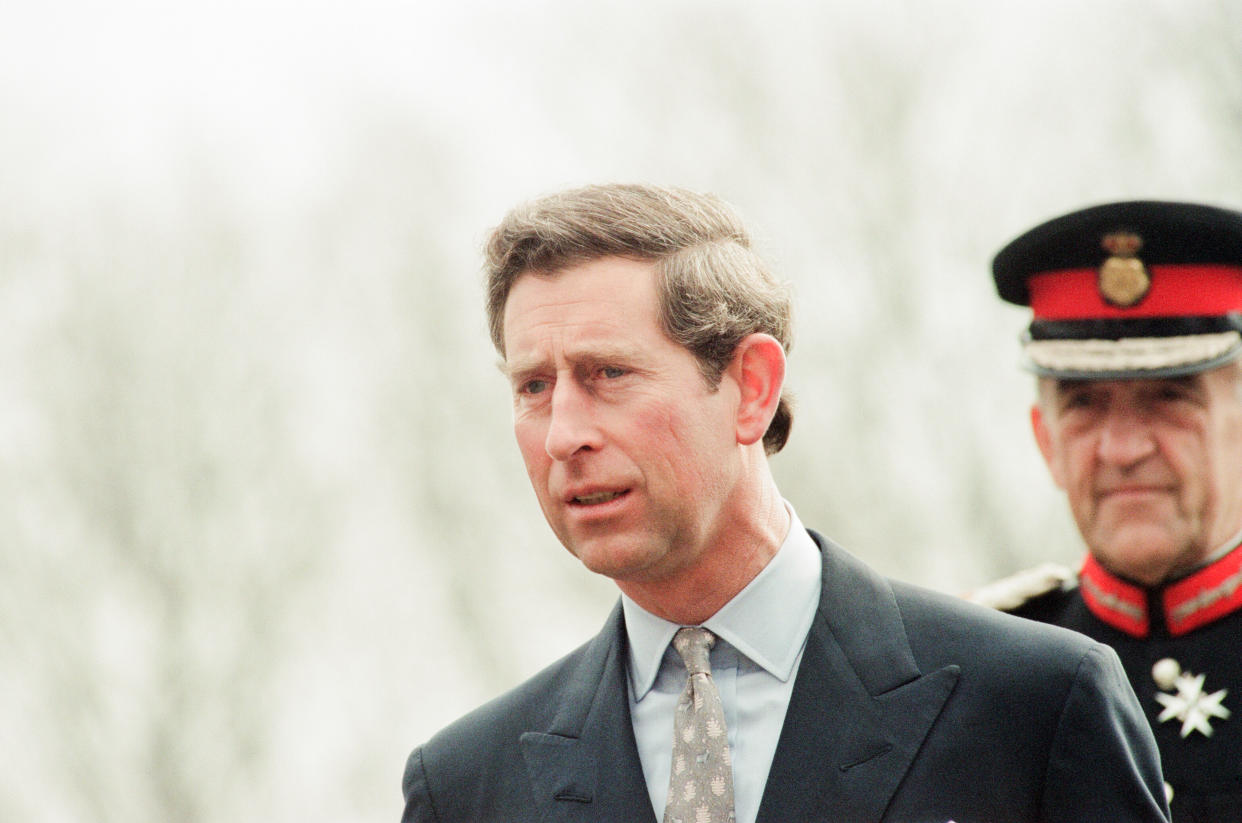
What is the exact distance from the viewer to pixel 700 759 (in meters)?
3.09

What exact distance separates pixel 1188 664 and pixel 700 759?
6.09 ft

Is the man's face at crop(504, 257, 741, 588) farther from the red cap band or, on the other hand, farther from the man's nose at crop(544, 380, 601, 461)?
the red cap band

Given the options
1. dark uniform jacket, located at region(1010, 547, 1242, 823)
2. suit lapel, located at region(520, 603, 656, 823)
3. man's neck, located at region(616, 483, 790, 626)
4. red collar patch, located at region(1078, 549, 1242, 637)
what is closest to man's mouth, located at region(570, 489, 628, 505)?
man's neck, located at region(616, 483, 790, 626)

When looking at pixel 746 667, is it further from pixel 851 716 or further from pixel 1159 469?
pixel 1159 469

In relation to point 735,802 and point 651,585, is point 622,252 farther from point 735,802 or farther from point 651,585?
point 735,802

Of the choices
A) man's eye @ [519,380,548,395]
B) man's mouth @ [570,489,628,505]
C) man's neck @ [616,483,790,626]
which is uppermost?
man's eye @ [519,380,548,395]

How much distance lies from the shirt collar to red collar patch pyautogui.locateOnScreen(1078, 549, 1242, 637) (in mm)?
1516

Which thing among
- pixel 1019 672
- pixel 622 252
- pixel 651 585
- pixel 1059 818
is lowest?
pixel 1059 818

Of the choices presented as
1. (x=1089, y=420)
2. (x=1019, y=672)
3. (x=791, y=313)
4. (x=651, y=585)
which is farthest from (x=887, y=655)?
(x=1089, y=420)

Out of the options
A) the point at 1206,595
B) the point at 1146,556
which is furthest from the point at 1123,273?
the point at 1206,595

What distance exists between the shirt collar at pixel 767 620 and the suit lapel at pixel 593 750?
0.24 feet

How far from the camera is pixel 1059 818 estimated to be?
9.57 feet

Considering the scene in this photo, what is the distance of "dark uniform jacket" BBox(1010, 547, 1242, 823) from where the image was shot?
4.13 metres

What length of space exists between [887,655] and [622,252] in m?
0.92
